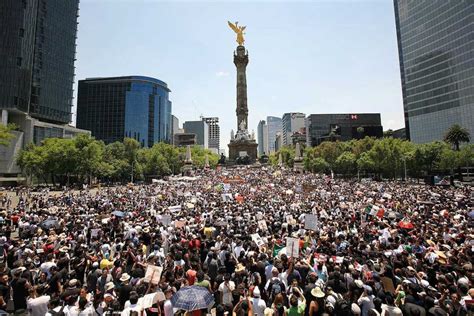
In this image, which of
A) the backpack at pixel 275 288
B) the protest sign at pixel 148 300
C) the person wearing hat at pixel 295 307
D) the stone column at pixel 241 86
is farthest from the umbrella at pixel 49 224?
the stone column at pixel 241 86

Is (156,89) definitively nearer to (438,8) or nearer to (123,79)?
(123,79)

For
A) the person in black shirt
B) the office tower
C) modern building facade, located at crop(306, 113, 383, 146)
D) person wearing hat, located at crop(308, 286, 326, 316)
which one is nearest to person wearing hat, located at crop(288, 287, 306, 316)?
person wearing hat, located at crop(308, 286, 326, 316)

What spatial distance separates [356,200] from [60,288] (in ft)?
82.4

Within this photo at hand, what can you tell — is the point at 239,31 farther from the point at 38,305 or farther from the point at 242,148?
the point at 38,305

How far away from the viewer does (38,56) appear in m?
78.9

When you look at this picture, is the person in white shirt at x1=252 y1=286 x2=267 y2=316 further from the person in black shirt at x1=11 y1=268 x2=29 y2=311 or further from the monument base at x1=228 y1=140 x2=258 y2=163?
the monument base at x1=228 y1=140 x2=258 y2=163

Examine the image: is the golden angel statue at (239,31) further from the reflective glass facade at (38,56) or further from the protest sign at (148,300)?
the protest sign at (148,300)

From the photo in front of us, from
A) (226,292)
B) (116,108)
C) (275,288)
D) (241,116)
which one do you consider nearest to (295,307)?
(275,288)

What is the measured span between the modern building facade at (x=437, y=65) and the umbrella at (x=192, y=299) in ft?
324

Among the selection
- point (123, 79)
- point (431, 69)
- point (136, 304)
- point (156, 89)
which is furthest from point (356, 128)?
point (136, 304)

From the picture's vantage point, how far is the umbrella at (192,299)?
6.07 m

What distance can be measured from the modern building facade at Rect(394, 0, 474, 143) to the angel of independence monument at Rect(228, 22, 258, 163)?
186 feet

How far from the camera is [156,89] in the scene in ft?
554

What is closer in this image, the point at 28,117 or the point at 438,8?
the point at 28,117
